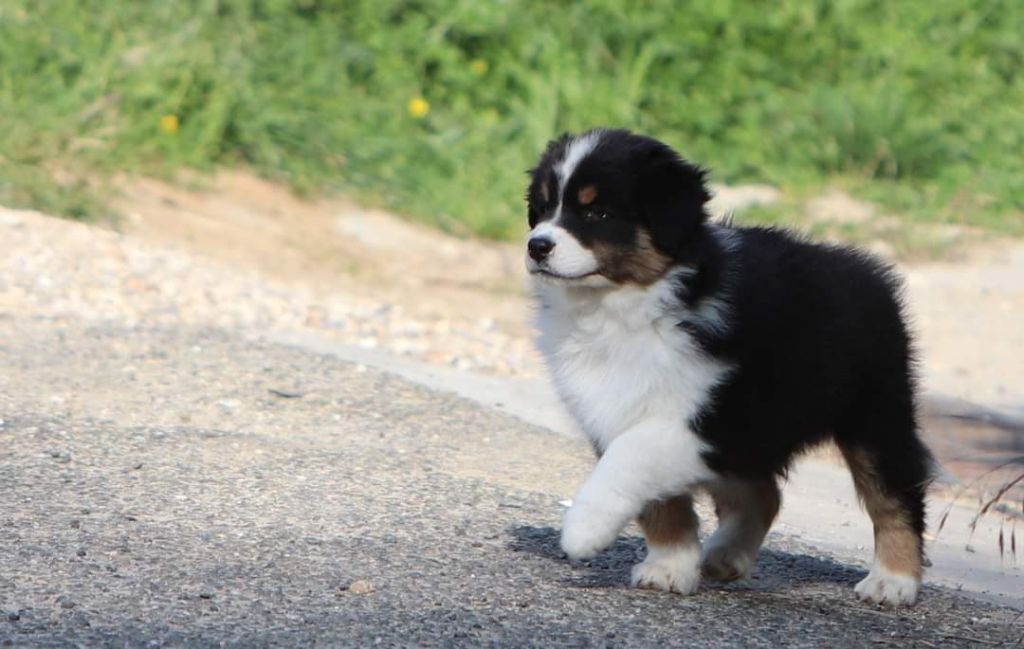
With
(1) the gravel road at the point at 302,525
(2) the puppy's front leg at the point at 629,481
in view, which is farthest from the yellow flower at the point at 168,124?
(2) the puppy's front leg at the point at 629,481

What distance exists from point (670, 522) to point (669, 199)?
0.90 metres

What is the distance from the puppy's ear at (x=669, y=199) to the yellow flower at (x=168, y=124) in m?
7.73

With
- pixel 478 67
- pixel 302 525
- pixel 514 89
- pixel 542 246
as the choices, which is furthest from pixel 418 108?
pixel 542 246

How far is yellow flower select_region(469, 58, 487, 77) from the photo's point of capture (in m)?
13.7

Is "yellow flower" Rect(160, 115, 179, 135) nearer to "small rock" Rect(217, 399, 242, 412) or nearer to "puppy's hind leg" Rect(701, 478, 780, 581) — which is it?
"small rock" Rect(217, 399, 242, 412)

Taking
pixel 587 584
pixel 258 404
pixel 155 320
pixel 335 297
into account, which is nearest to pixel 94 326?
pixel 155 320

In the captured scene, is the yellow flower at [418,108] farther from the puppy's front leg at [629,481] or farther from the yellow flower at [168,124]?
the puppy's front leg at [629,481]

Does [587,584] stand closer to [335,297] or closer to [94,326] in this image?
[94,326]

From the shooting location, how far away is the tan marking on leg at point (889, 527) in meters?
4.64

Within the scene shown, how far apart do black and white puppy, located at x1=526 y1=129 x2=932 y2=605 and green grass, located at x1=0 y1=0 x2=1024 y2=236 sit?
7374mm

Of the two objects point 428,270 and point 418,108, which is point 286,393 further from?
point 418,108

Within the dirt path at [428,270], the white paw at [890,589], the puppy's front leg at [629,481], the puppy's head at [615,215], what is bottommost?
the dirt path at [428,270]

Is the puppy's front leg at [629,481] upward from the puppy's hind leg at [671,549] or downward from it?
upward

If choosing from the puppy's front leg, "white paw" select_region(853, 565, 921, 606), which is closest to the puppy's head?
the puppy's front leg
